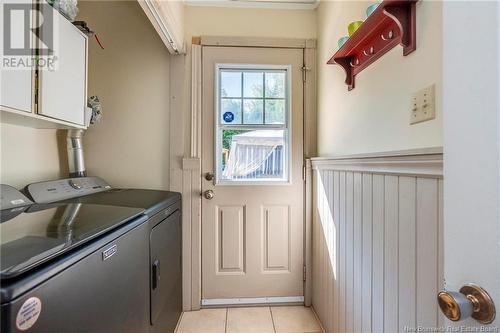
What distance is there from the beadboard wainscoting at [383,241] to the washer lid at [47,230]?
99cm

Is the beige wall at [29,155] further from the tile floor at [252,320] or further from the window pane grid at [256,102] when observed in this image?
the tile floor at [252,320]

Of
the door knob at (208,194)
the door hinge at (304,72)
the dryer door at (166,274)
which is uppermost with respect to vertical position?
the door hinge at (304,72)

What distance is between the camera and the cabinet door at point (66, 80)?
1258mm

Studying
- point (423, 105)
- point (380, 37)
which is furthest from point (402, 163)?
point (380, 37)

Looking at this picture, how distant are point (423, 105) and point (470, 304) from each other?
2.28ft

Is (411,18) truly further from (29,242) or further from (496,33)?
(29,242)

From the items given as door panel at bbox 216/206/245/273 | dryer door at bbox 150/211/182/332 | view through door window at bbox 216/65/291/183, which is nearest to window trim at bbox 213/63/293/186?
view through door window at bbox 216/65/291/183

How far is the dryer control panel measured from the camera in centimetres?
130

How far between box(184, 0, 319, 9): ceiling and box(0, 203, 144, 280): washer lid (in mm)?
1657

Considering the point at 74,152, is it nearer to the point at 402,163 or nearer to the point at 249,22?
the point at 249,22

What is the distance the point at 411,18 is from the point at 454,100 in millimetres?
710

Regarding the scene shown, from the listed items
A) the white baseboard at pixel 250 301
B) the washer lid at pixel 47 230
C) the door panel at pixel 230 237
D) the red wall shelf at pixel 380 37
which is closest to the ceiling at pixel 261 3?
the red wall shelf at pixel 380 37

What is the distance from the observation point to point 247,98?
204 centimetres

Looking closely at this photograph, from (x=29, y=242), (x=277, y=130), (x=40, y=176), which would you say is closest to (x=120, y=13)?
(x=40, y=176)
